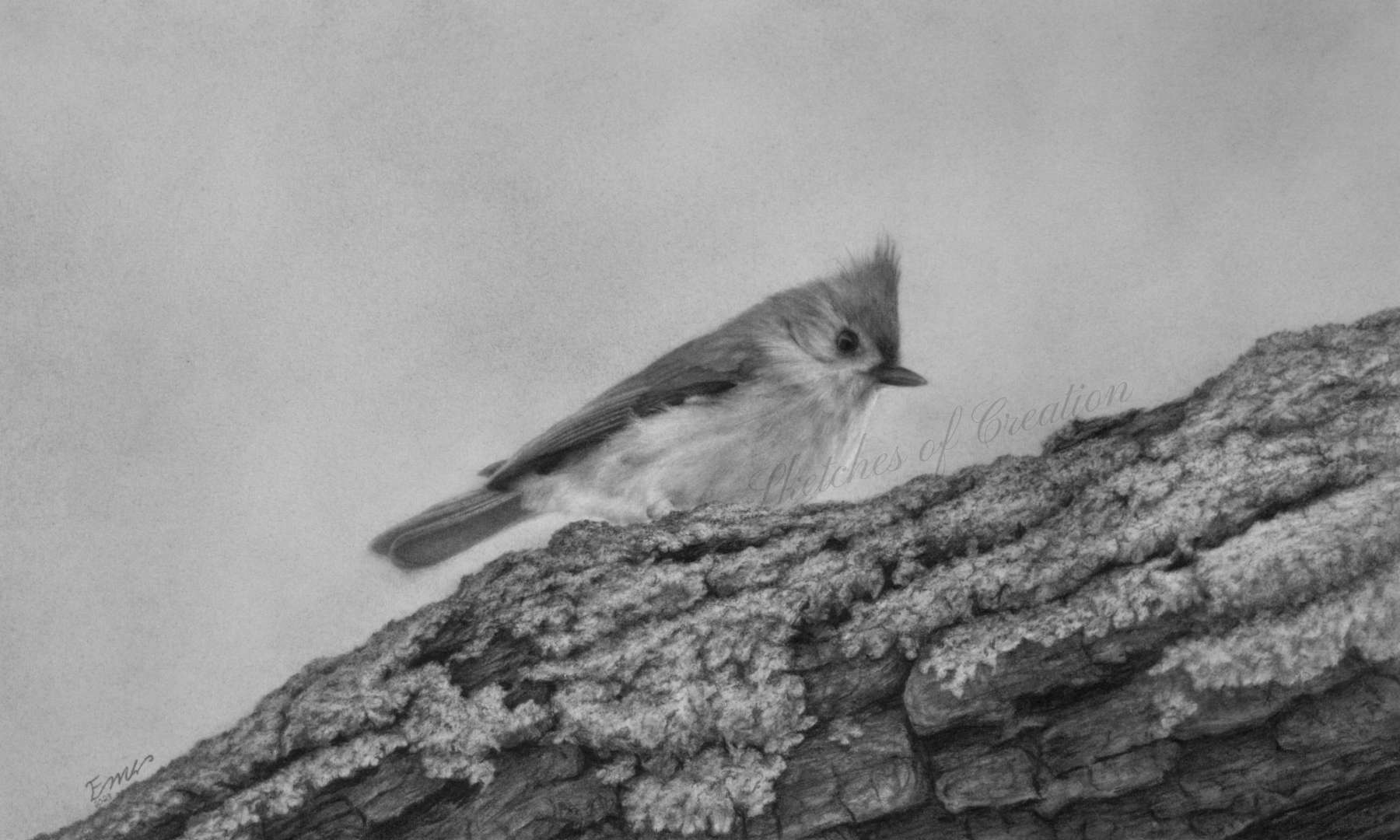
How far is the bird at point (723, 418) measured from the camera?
2.91 m

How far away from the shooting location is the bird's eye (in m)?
2.97

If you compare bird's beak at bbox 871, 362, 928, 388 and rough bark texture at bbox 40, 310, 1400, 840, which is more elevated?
bird's beak at bbox 871, 362, 928, 388

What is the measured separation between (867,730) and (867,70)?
1.90 meters

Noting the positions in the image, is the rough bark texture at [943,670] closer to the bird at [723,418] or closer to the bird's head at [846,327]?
the bird at [723,418]

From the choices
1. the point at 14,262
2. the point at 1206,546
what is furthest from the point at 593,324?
the point at 1206,546
